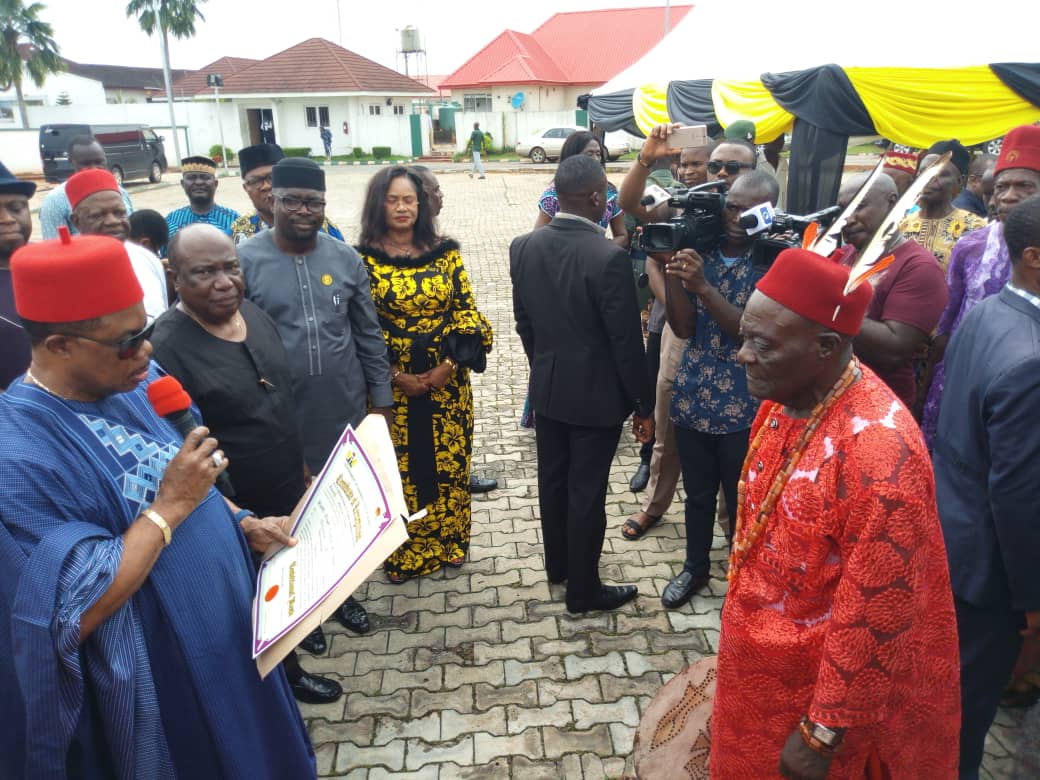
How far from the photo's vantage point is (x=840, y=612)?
1594 mm

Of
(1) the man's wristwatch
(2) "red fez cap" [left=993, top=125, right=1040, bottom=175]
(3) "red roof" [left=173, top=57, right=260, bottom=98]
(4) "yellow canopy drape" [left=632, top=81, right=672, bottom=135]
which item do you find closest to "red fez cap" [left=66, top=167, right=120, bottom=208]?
(1) the man's wristwatch

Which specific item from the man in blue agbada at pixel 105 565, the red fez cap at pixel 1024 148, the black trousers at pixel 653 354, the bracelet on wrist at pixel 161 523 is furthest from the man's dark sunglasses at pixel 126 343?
the red fez cap at pixel 1024 148

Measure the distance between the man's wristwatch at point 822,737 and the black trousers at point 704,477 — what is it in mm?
1639

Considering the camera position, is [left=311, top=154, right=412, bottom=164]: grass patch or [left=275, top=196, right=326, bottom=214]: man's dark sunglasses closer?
[left=275, top=196, right=326, bottom=214]: man's dark sunglasses

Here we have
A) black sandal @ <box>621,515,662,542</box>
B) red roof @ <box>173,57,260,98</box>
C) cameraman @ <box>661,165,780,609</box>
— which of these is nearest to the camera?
cameraman @ <box>661,165,780,609</box>

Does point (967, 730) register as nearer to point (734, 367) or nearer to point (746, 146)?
point (734, 367)

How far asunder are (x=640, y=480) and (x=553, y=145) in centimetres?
2570

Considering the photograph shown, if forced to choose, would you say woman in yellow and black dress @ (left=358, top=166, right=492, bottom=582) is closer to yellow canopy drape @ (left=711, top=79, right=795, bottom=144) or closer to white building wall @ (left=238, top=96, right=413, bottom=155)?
yellow canopy drape @ (left=711, top=79, right=795, bottom=144)

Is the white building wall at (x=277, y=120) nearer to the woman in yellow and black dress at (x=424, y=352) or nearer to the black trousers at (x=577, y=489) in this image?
the woman in yellow and black dress at (x=424, y=352)

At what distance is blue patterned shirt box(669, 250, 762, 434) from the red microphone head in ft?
7.02

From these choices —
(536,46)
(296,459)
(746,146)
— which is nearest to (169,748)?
(296,459)

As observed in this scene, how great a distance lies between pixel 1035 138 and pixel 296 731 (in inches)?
156

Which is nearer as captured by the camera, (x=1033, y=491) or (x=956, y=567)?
(x=1033, y=491)

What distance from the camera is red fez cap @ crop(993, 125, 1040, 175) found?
3328 millimetres
